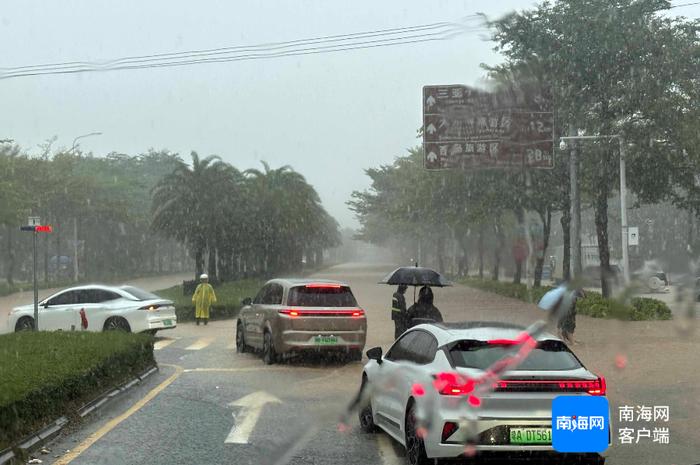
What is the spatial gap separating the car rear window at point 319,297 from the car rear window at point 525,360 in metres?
8.08

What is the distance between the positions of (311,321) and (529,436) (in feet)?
27.9

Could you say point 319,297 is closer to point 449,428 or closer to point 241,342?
point 241,342

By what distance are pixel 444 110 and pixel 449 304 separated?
43.3 ft

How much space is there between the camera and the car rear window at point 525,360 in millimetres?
6734

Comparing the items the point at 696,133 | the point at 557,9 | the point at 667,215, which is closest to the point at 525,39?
the point at 557,9

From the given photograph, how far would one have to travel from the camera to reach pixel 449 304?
33.8 m

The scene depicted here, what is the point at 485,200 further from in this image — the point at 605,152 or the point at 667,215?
the point at 667,215

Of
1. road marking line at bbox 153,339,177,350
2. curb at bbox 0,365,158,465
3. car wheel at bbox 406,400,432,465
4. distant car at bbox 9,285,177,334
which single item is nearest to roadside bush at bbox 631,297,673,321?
road marking line at bbox 153,339,177,350

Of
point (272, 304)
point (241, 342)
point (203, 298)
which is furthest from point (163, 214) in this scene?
point (272, 304)

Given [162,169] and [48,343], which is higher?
[162,169]

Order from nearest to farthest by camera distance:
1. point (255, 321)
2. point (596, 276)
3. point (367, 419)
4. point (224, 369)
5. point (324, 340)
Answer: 1. point (596, 276)
2. point (367, 419)
3. point (224, 369)
4. point (324, 340)
5. point (255, 321)

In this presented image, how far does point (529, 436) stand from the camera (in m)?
6.38

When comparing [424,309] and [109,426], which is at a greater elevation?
[424,309]

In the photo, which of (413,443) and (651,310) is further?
(651,310)
